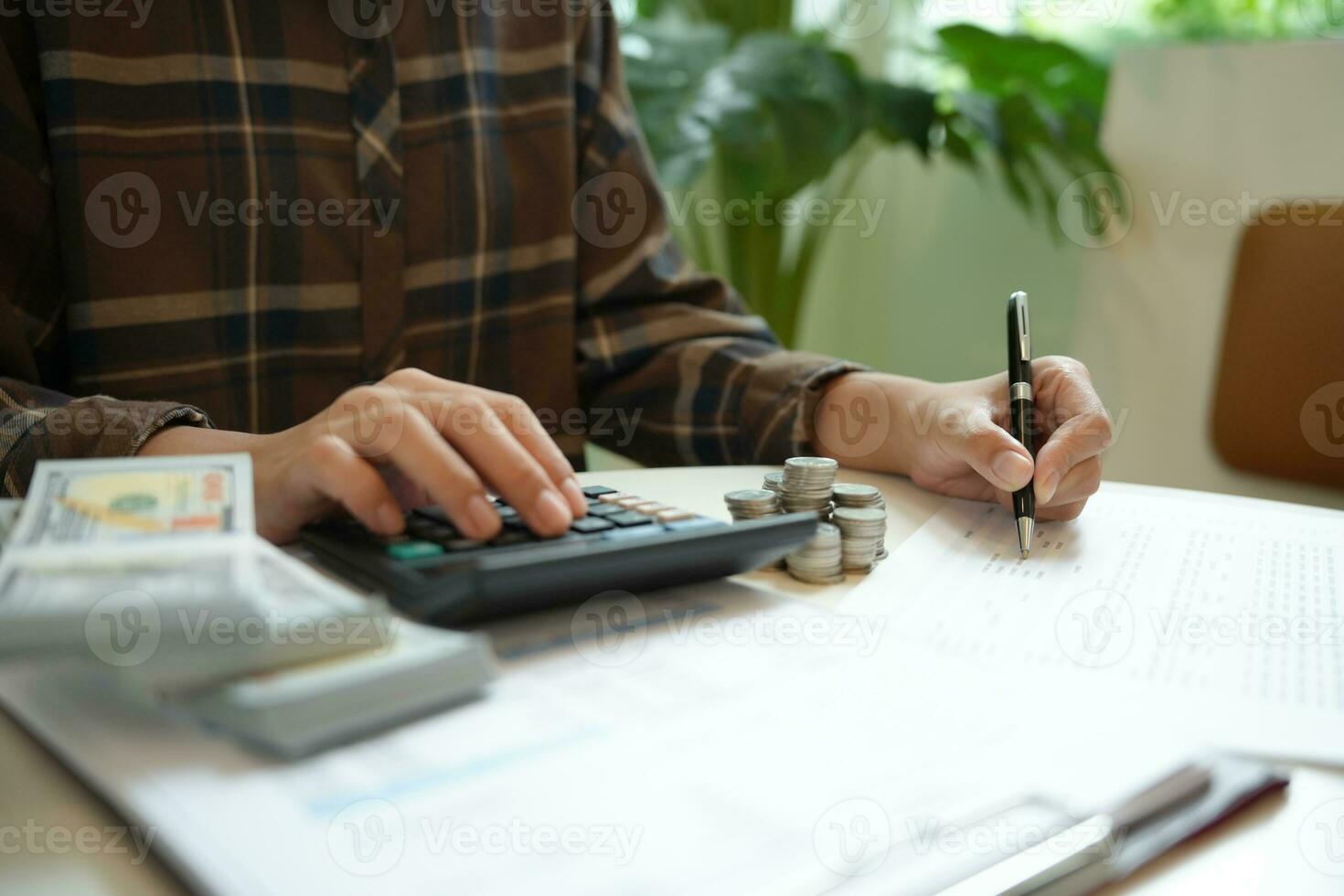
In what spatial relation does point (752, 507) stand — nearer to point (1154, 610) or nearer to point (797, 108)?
point (1154, 610)

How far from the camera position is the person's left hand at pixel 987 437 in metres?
0.55

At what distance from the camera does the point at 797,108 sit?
4.31 feet

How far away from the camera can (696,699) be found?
32 centimetres

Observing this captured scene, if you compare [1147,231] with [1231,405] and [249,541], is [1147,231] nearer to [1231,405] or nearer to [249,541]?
[1231,405]

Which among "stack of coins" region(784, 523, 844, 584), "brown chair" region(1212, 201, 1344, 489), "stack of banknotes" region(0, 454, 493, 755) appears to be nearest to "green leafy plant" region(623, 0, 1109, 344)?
"brown chair" region(1212, 201, 1344, 489)

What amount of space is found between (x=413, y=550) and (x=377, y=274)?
1.52 feet

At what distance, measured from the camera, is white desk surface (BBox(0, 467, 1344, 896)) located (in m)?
0.23

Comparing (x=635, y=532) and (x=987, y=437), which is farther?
(x=987, y=437)

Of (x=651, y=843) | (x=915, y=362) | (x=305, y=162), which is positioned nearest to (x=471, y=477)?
(x=651, y=843)

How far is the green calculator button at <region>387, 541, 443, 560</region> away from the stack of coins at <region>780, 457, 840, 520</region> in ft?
0.62

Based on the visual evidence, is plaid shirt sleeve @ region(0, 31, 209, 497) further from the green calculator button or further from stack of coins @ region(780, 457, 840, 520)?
stack of coins @ region(780, 457, 840, 520)

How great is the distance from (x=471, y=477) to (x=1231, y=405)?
45.6 inches

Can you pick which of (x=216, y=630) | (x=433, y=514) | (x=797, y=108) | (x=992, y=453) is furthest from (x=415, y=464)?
(x=797, y=108)

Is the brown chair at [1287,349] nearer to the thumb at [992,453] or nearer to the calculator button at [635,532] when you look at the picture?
the thumb at [992,453]
